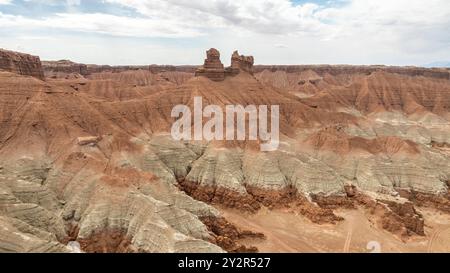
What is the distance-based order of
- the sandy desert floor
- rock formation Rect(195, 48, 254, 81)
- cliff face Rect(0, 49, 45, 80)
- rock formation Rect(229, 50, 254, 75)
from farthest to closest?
1. rock formation Rect(229, 50, 254, 75)
2. rock formation Rect(195, 48, 254, 81)
3. cliff face Rect(0, 49, 45, 80)
4. the sandy desert floor

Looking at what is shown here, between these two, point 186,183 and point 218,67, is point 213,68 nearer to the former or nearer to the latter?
point 218,67

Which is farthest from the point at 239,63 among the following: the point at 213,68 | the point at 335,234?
the point at 335,234

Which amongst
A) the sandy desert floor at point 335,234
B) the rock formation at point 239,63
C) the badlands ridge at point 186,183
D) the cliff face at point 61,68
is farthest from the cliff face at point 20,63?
the cliff face at point 61,68

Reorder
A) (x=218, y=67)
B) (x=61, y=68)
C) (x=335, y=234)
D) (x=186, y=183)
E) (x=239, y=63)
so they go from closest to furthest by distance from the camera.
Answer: (x=335, y=234), (x=186, y=183), (x=218, y=67), (x=239, y=63), (x=61, y=68)

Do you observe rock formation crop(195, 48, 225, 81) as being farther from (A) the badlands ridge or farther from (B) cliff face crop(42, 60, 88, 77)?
(B) cliff face crop(42, 60, 88, 77)

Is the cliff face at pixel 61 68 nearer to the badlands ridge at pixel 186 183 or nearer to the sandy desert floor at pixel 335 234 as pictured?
the badlands ridge at pixel 186 183

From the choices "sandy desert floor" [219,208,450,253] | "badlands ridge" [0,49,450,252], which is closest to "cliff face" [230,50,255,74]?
"badlands ridge" [0,49,450,252]
